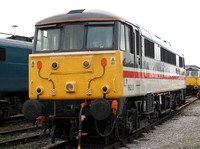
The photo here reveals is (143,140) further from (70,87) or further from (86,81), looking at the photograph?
(70,87)

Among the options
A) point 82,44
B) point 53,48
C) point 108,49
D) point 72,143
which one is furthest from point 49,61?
point 72,143

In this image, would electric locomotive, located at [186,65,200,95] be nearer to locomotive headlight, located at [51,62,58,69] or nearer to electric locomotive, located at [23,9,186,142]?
electric locomotive, located at [23,9,186,142]

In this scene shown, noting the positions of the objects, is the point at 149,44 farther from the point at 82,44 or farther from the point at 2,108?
the point at 2,108

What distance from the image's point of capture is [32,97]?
8.02 metres

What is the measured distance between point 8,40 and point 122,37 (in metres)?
7.58

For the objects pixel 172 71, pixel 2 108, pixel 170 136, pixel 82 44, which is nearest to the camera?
pixel 82 44

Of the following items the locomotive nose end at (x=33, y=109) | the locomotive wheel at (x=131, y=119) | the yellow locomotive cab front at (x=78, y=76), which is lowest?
the locomotive wheel at (x=131, y=119)

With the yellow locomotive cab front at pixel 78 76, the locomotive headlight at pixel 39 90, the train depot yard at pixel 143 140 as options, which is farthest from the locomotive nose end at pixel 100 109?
the locomotive headlight at pixel 39 90

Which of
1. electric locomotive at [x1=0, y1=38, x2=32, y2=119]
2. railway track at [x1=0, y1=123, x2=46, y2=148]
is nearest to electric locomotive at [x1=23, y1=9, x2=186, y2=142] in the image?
railway track at [x1=0, y1=123, x2=46, y2=148]

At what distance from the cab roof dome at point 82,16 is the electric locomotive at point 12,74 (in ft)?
19.3

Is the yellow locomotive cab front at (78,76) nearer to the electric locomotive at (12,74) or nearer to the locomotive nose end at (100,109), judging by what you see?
the locomotive nose end at (100,109)

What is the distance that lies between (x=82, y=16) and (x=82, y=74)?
151 centimetres

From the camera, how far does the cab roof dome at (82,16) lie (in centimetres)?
777

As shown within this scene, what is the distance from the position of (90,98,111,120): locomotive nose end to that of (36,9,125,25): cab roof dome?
6.99ft
